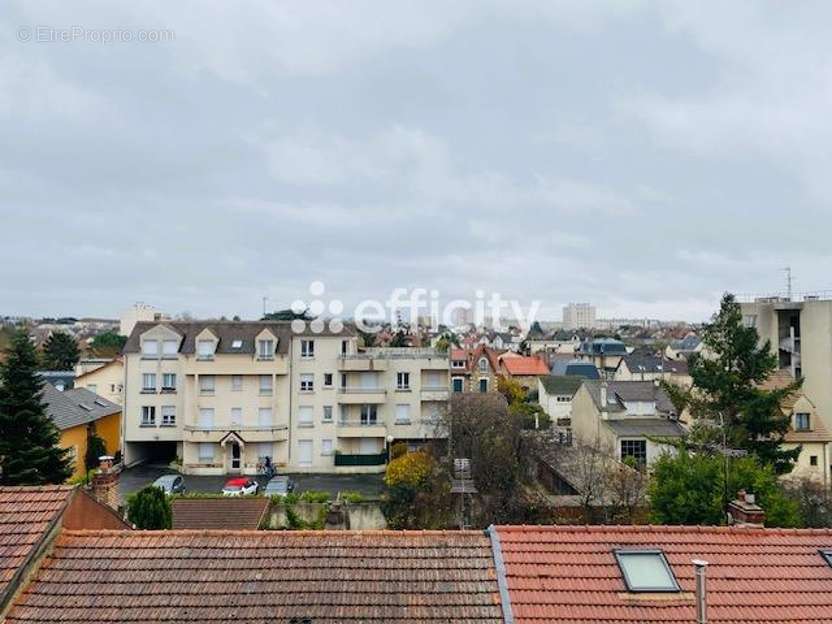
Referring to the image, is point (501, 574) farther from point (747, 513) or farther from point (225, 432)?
point (225, 432)

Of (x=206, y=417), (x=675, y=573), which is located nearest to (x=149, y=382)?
(x=206, y=417)

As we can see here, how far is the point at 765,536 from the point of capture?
9977 mm

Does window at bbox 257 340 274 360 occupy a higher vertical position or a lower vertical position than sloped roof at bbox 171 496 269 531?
higher

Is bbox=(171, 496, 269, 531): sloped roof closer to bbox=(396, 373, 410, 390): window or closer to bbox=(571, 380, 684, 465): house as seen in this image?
bbox=(396, 373, 410, 390): window

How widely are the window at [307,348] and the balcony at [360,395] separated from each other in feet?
9.10

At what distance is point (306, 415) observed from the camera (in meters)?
35.9

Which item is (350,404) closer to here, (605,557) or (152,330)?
(152,330)

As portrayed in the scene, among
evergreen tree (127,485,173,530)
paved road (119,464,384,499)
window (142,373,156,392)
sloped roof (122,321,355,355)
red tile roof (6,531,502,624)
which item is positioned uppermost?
sloped roof (122,321,355,355)

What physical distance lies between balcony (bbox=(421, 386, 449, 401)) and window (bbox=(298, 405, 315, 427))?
269 inches

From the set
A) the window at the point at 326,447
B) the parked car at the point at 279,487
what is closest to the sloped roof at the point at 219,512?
the parked car at the point at 279,487

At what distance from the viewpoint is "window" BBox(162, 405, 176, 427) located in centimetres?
3569

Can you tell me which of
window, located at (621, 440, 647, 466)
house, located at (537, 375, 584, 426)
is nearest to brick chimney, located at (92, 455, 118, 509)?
window, located at (621, 440, 647, 466)

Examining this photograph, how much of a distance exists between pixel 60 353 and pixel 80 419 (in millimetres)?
40782

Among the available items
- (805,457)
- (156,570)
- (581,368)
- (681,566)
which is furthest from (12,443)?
(581,368)
